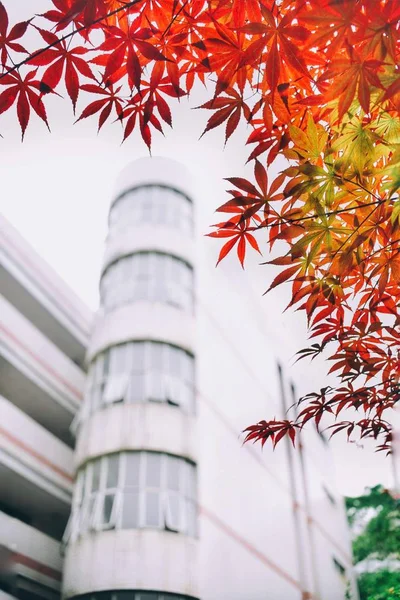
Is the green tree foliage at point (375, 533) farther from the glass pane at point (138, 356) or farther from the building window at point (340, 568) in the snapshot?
the glass pane at point (138, 356)

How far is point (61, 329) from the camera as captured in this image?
1514 centimetres

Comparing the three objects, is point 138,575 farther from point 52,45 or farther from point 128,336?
point 52,45

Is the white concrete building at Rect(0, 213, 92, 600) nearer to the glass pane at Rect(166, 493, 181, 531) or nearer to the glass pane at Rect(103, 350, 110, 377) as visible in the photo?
the glass pane at Rect(103, 350, 110, 377)

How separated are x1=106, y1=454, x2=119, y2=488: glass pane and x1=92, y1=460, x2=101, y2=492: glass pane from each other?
274mm

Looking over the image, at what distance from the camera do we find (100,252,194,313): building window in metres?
13.5

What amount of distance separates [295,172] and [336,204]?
214mm

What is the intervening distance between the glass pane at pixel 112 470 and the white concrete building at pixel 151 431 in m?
0.03

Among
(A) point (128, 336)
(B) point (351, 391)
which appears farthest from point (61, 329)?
(B) point (351, 391)

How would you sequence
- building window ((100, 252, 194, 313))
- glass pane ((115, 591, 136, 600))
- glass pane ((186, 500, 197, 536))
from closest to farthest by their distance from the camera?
glass pane ((115, 591, 136, 600)) → glass pane ((186, 500, 197, 536)) → building window ((100, 252, 194, 313))

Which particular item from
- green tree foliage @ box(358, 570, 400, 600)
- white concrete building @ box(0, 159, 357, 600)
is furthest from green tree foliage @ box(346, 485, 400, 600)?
white concrete building @ box(0, 159, 357, 600)

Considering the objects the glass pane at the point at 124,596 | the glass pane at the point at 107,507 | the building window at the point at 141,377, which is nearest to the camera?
the glass pane at the point at 124,596

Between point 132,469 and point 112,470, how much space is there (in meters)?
0.44

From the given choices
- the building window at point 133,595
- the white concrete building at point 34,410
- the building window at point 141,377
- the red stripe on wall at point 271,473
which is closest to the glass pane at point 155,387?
the building window at point 141,377

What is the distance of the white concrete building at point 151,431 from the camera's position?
10.4 metres
